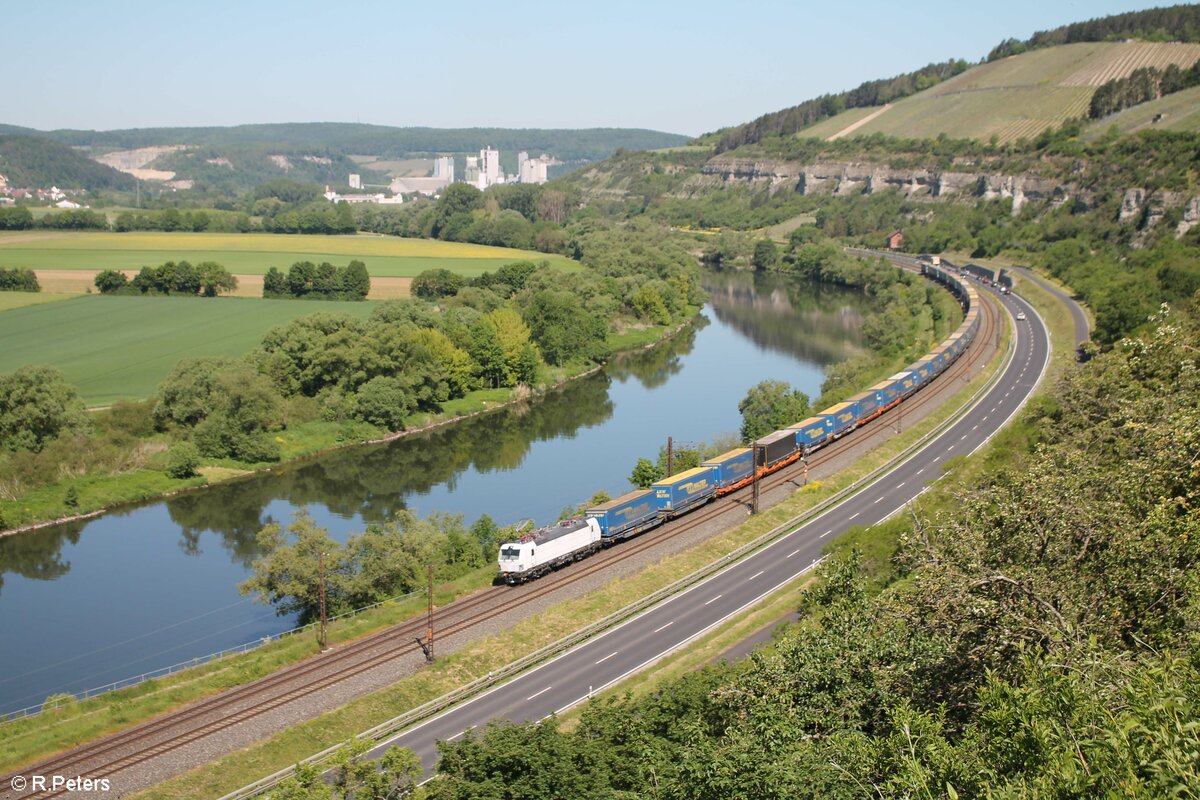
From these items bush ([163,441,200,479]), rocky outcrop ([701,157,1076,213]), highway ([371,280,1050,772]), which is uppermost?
rocky outcrop ([701,157,1076,213])

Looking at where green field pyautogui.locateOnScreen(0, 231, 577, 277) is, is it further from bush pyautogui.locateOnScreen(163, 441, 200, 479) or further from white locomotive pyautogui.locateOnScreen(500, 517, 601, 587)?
white locomotive pyautogui.locateOnScreen(500, 517, 601, 587)

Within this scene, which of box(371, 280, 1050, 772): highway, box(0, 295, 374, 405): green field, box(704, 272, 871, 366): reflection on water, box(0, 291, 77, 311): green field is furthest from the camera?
box(704, 272, 871, 366): reflection on water

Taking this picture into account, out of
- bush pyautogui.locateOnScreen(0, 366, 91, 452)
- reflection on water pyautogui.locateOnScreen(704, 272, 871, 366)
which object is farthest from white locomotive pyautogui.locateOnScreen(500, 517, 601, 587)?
reflection on water pyautogui.locateOnScreen(704, 272, 871, 366)

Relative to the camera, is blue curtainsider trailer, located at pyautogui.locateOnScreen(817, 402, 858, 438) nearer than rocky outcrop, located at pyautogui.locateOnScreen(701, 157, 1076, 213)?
Yes

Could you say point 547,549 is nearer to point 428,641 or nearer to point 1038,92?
point 428,641

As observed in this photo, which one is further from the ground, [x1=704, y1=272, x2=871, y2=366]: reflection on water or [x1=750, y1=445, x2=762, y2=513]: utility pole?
[x1=750, y1=445, x2=762, y2=513]: utility pole

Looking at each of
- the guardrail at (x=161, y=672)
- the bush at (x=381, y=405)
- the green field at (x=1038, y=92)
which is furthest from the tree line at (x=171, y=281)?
the green field at (x=1038, y=92)

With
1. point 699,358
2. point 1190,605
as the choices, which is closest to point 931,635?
point 1190,605

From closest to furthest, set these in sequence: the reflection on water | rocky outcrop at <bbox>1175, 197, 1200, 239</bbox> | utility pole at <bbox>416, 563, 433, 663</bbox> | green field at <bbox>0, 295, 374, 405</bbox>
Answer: utility pole at <bbox>416, 563, 433, 663</bbox> < green field at <bbox>0, 295, 374, 405</bbox> < the reflection on water < rocky outcrop at <bbox>1175, 197, 1200, 239</bbox>
